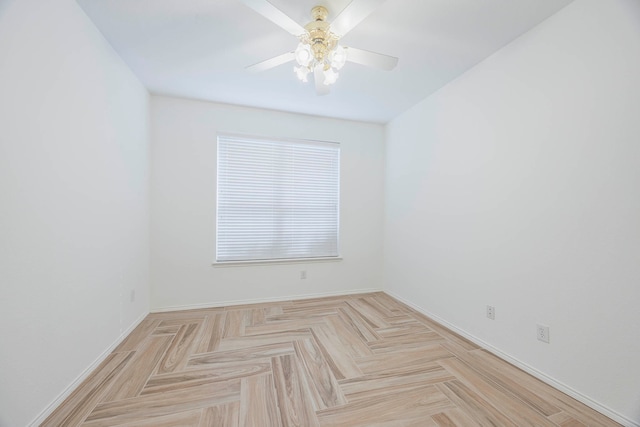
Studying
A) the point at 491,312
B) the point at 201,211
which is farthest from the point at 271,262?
the point at 491,312

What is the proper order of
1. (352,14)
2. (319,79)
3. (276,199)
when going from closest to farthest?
(352,14) < (319,79) < (276,199)

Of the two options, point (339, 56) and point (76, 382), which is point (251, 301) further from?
point (339, 56)

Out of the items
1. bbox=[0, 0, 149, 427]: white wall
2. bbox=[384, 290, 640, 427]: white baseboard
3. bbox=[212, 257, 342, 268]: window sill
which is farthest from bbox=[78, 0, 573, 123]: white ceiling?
bbox=[384, 290, 640, 427]: white baseboard

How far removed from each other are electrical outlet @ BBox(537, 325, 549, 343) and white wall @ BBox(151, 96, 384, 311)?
7.13ft

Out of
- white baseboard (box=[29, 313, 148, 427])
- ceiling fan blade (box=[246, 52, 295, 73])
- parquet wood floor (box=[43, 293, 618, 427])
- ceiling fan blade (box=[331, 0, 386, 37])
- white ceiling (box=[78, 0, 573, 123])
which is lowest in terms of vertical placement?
parquet wood floor (box=[43, 293, 618, 427])

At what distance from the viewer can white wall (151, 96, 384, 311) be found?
281 cm

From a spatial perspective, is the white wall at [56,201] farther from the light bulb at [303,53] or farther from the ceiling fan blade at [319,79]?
the ceiling fan blade at [319,79]

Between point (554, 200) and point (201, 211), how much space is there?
11.1 feet

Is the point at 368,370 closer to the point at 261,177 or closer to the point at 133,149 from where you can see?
the point at 261,177

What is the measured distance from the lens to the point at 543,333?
5.44 ft

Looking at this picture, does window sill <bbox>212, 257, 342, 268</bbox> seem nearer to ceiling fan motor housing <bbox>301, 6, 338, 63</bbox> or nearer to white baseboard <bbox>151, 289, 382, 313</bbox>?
white baseboard <bbox>151, 289, 382, 313</bbox>

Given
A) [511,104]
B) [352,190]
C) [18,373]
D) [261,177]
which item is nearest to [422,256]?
[352,190]

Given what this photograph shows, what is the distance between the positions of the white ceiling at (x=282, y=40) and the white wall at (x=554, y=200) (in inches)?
10.3

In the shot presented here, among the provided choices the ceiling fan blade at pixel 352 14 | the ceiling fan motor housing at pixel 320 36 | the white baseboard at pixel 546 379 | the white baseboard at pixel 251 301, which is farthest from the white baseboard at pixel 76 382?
the white baseboard at pixel 546 379
